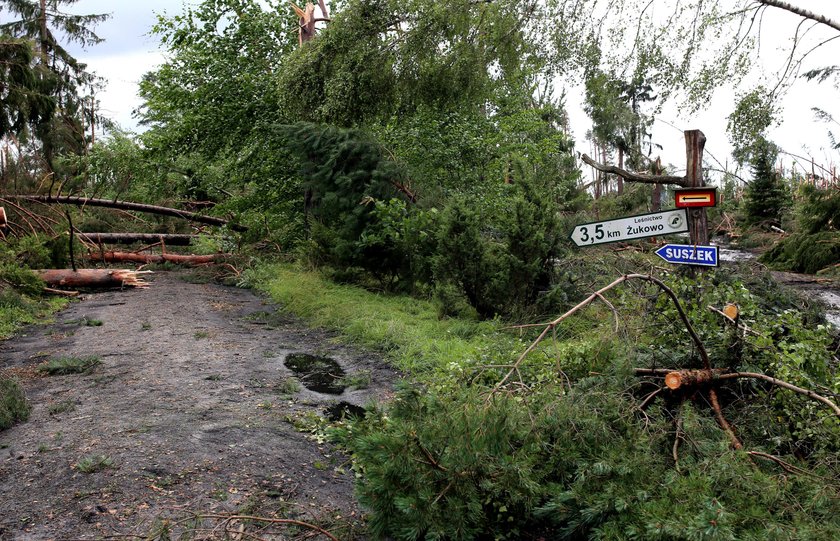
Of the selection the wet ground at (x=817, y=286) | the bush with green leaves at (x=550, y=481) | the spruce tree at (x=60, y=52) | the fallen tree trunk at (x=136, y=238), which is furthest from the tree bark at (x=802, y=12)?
the spruce tree at (x=60, y=52)

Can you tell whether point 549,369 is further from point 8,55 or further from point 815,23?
point 8,55

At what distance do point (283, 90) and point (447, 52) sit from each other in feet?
11.2

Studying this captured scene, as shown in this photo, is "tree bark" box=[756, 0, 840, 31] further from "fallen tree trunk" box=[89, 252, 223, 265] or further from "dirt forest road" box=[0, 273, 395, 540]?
"fallen tree trunk" box=[89, 252, 223, 265]

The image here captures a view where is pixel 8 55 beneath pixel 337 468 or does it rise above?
above

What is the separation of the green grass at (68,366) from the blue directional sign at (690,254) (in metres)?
5.49

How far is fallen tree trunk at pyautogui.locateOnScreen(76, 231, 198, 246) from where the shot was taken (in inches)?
614

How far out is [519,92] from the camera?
49.2 ft

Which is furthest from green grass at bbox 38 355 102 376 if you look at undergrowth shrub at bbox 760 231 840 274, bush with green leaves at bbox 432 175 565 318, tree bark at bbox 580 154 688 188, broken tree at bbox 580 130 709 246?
undergrowth shrub at bbox 760 231 840 274

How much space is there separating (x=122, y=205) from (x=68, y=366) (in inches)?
403

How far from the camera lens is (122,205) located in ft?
53.5

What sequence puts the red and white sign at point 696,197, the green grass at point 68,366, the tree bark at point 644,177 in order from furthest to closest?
1. the green grass at point 68,366
2. the tree bark at point 644,177
3. the red and white sign at point 696,197

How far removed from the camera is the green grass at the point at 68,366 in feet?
22.7

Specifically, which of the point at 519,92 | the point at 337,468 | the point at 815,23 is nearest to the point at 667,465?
the point at 337,468

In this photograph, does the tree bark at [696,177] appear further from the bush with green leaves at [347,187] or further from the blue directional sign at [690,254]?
the bush with green leaves at [347,187]
